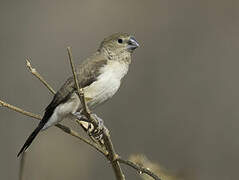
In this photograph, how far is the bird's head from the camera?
444 cm

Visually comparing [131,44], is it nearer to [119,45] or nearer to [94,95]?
[119,45]

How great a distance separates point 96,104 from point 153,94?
128 inches

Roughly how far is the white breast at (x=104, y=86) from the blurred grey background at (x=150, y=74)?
0.75 m

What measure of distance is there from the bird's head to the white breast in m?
0.25

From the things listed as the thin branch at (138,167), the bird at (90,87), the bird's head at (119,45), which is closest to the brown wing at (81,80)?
the bird at (90,87)

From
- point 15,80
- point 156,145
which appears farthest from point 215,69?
point 15,80

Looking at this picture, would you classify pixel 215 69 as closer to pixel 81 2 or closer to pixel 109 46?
pixel 81 2

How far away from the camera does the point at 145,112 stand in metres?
7.01

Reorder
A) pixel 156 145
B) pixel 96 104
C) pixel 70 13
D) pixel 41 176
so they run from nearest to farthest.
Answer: pixel 41 176
pixel 96 104
pixel 156 145
pixel 70 13

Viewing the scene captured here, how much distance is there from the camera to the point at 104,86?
4016 mm

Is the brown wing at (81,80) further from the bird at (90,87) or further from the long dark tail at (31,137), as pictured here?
the long dark tail at (31,137)

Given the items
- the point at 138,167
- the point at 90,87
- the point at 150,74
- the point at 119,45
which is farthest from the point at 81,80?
the point at 150,74

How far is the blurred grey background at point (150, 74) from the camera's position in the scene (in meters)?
6.16

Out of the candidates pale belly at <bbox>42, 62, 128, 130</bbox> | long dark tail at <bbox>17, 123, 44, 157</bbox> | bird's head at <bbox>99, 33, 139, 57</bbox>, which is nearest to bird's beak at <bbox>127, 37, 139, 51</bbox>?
bird's head at <bbox>99, 33, 139, 57</bbox>
